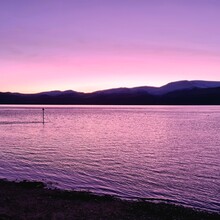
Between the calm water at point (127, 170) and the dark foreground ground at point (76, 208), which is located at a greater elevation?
the dark foreground ground at point (76, 208)

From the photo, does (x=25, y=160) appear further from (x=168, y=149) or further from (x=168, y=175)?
(x=168, y=149)

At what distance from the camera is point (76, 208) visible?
20.7 m

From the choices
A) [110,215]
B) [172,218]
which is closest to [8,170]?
[110,215]

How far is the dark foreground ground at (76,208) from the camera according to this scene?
62.8ft

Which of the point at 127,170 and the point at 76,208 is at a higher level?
the point at 76,208

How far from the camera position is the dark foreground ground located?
19.2 m

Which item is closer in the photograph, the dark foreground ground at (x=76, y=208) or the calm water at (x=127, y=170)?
the dark foreground ground at (x=76, y=208)

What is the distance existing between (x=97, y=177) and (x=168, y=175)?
24.0 ft

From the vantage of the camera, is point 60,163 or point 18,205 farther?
point 60,163

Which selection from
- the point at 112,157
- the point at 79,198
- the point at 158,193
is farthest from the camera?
the point at 112,157

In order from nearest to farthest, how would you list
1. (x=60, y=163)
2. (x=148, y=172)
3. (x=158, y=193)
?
(x=158, y=193) → (x=148, y=172) → (x=60, y=163)

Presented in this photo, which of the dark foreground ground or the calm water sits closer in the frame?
the dark foreground ground

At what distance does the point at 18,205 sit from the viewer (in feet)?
68.8

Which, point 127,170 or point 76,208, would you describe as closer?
point 76,208
